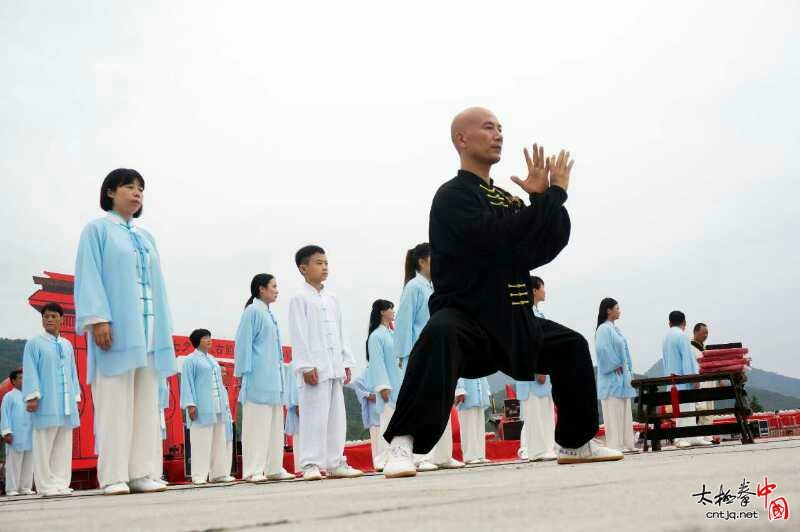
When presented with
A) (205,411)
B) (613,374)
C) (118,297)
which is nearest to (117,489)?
(118,297)

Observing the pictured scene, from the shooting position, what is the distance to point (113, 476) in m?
4.93

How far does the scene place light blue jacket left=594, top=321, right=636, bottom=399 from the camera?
11.5 meters

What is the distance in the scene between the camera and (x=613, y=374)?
Result: 38.5ft

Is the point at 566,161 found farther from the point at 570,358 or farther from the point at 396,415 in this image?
the point at 396,415

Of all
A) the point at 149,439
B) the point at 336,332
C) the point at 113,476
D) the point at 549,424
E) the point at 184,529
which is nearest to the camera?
the point at 184,529

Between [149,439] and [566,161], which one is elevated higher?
[566,161]

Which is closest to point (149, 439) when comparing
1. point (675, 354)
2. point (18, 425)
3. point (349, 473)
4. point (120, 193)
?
point (120, 193)

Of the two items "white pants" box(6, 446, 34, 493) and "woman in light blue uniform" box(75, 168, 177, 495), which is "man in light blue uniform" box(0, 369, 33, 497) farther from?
"woman in light blue uniform" box(75, 168, 177, 495)

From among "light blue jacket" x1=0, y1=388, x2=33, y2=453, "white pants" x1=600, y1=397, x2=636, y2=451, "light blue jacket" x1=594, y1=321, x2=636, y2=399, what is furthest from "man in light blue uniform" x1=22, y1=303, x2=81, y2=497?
"white pants" x1=600, y1=397, x2=636, y2=451

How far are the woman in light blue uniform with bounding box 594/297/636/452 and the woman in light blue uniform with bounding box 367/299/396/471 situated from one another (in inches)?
118

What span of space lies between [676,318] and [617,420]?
2.12 metres

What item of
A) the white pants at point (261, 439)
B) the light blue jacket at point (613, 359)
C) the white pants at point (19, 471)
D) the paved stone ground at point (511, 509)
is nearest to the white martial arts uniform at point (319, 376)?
the white pants at point (261, 439)

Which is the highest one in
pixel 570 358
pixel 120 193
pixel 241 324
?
pixel 120 193

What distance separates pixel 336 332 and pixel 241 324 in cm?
194
